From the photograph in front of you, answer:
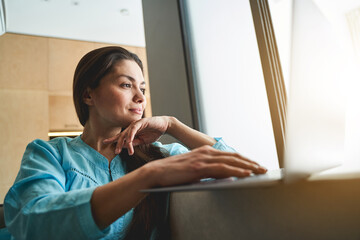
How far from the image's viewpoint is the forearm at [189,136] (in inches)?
38.9

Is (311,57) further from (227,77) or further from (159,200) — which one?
(227,77)

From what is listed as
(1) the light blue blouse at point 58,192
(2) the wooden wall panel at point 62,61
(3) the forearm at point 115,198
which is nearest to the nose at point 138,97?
(1) the light blue blouse at point 58,192

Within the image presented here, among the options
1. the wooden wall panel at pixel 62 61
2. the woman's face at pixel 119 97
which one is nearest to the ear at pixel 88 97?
the woman's face at pixel 119 97

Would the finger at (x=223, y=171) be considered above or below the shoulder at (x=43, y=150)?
below

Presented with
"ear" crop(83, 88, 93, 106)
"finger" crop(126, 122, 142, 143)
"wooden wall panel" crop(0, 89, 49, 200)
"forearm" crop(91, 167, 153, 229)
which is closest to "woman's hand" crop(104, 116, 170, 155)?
"finger" crop(126, 122, 142, 143)

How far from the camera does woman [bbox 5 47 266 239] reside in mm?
462

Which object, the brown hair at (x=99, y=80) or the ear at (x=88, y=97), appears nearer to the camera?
the brown hair at (x=99, y=80)

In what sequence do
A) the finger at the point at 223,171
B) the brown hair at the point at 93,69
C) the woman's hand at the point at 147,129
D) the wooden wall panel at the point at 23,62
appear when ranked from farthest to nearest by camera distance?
the wooden wall panel at the point at 23,62, the brown hair at the point at 93,69, the woman's hand at the point at 147,129, the finger at the point at 223,171

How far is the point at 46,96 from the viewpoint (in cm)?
351

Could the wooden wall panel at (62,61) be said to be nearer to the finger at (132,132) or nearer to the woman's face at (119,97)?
the woman's face at (119,97)

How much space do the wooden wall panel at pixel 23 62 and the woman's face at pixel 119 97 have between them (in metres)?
2.88

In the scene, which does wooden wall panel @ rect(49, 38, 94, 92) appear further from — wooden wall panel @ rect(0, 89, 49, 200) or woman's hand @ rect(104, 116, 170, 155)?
woman's hand @ rect(104, 116, 170, 155)

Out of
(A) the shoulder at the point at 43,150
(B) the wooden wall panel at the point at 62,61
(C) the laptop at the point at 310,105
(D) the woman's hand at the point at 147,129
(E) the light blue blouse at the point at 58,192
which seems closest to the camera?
(C) the laptop at the point at 310,105

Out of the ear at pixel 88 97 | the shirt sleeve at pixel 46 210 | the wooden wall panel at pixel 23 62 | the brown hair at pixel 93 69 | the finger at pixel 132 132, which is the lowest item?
the shirt sleeve at pixel 46 210
